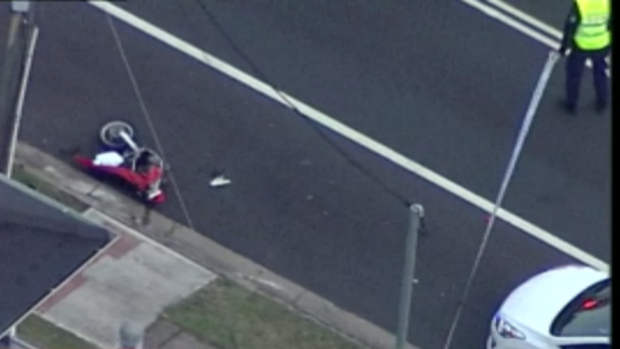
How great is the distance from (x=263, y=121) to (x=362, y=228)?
58.6 inches

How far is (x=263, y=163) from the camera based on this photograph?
1536cm

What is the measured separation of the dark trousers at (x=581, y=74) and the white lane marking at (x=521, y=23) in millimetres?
738

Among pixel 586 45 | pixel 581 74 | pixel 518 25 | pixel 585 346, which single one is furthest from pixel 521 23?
pixel 585 346

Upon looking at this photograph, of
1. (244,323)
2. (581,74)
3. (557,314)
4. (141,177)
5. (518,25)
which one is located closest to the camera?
(557,314)

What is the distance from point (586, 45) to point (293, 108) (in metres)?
2.44

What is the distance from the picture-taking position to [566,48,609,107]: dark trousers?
1562 cm

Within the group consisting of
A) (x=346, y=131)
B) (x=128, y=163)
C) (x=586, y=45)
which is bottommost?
(x=128, y=163)

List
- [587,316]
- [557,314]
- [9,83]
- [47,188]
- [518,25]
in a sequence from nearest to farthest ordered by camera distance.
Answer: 1. [9,83]
2. [587,316]
3. [557,314]
4. [47,188]
5. [518,25]

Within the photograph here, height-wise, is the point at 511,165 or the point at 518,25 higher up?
the point at 518,25

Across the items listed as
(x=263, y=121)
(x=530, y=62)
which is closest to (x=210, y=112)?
(x=263, y=121)

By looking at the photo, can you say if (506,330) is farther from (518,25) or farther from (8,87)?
(518,25)

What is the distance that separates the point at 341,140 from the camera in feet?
51.4

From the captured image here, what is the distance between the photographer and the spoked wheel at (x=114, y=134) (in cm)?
1532

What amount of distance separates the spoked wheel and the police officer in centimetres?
368
